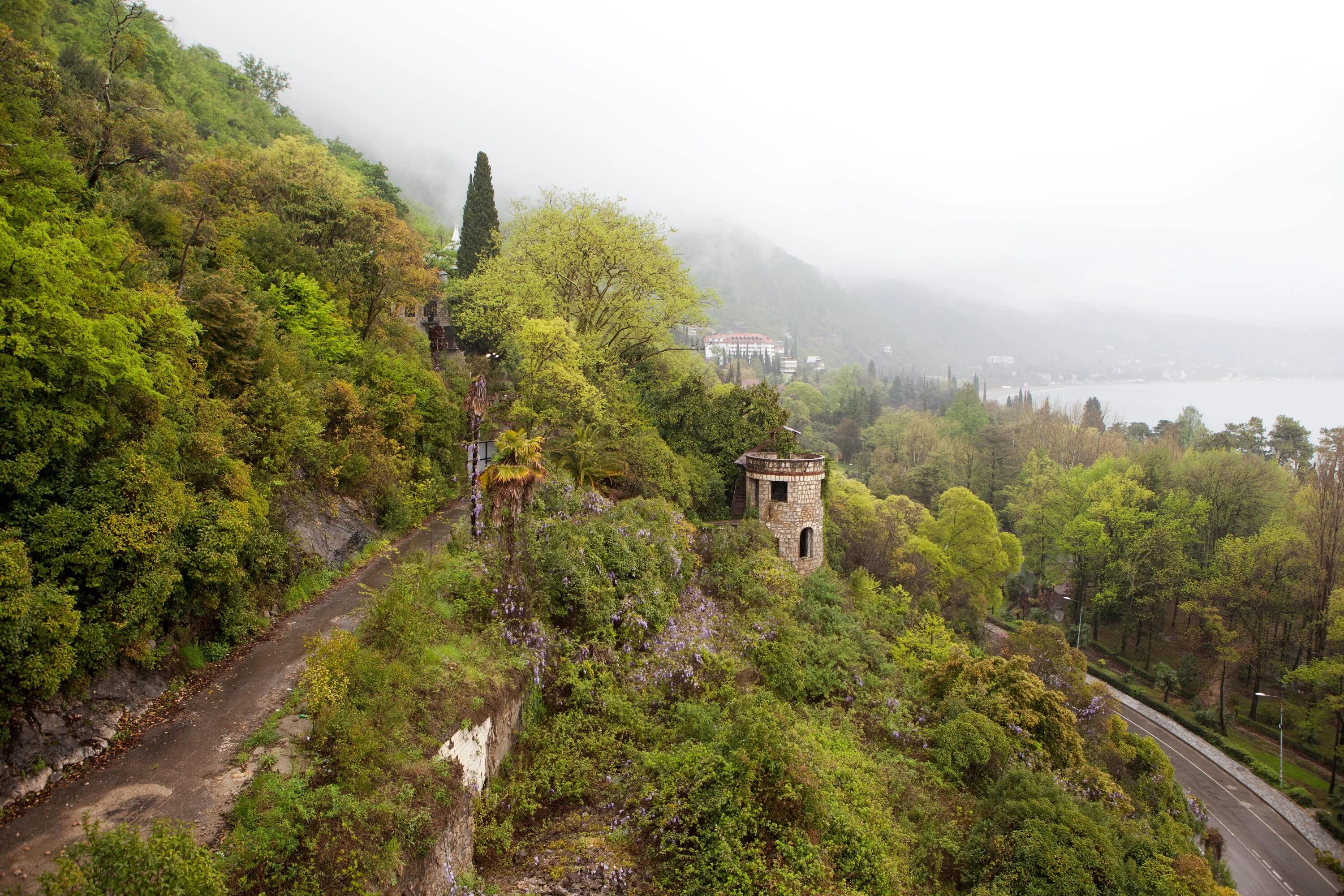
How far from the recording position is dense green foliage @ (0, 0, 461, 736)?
27.5 feet

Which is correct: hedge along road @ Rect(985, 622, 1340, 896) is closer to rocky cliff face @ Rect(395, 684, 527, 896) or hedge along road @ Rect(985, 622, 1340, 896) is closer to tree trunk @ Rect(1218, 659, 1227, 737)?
tree trunk @ Rect(1218, 659, 1227, 737)

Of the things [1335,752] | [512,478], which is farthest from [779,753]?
[1335,752]

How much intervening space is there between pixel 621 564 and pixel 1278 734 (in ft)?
132

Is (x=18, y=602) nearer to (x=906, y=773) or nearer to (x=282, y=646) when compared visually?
(x=282, y=646)

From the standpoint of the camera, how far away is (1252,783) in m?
30.8

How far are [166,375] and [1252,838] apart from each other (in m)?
39.4

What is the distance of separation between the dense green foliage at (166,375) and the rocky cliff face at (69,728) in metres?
0.33

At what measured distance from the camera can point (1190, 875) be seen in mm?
12914

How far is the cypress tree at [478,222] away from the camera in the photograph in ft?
122

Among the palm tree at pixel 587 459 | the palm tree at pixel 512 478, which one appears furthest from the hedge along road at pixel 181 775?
the palm tree at pixel 587 459

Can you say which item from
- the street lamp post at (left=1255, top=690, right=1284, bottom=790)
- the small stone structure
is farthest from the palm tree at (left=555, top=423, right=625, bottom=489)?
the street lamp post at (left=1255, top=690, right=1284, bottom=790)

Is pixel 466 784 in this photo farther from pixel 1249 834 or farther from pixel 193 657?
pixel 1249 834

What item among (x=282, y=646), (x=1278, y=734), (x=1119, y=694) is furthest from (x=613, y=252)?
(x=1278, y=734)

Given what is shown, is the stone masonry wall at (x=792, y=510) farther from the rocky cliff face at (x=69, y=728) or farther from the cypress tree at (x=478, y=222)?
the cypress tree at (x=478, y=222)
